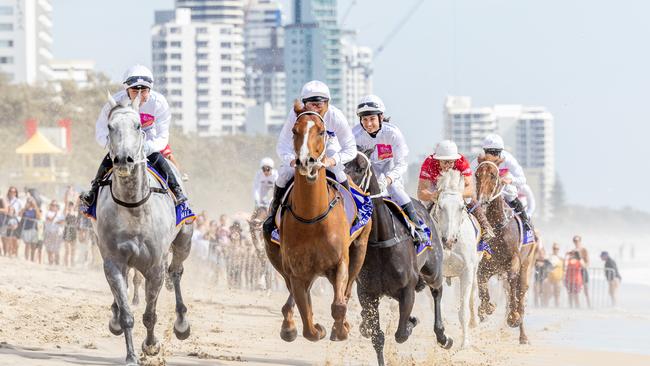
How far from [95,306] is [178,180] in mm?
5984

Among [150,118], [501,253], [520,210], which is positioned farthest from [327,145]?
[520,210]

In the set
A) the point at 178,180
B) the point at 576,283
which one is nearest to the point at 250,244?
the point at 576,283

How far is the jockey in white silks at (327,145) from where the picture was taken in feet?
41.4

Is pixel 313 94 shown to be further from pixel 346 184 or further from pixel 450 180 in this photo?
pixel 450 180

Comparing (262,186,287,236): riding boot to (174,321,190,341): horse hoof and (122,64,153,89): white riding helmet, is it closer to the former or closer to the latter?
(122,64,153,89): white riding helmet

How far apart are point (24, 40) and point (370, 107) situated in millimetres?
166839

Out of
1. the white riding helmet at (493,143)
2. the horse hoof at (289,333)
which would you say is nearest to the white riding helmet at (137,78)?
the horse hoof at (289,333)

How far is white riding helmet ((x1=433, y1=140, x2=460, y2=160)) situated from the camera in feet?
54.0

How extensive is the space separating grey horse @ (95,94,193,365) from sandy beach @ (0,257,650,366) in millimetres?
651

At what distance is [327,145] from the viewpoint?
12.9 m

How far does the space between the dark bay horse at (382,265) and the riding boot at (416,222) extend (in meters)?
0.18

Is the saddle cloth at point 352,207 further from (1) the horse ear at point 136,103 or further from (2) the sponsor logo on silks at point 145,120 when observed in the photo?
(2) the sponsor logo on silks at point 145,120

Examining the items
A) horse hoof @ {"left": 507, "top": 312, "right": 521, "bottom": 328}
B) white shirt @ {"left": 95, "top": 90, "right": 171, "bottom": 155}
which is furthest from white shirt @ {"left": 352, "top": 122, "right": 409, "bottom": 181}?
horse hoof @ {"left": 507, "top": 312, "right": 521, "bottom": 328}

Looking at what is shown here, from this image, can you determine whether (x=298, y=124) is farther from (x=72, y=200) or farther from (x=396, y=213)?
(x=72, y=200)
